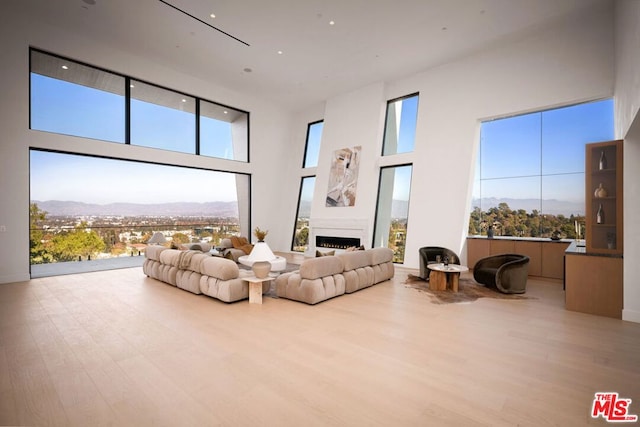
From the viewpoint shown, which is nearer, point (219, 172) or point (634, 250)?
point (634, 250)

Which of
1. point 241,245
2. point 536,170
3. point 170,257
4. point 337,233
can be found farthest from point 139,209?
point 536,170

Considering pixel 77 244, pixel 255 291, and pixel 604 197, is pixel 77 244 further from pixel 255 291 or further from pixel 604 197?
pixel 604 197

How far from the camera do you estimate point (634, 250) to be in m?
3.98

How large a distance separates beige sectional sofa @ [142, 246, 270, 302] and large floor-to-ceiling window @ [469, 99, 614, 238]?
5.91 metres

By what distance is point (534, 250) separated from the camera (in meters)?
6.74

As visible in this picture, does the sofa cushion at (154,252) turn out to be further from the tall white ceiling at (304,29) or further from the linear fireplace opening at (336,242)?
the linear fireplace opening at (336,242)

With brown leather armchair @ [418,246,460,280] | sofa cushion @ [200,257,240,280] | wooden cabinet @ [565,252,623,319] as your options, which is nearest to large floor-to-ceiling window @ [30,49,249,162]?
sofa cushion @ [200,257,240,280]

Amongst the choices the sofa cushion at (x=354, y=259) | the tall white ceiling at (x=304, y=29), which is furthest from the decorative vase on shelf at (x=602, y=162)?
the sofa cushion at (x=354, y=259)

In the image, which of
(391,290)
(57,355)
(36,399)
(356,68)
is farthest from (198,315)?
(356,68)

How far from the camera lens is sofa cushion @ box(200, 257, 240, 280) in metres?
4.71

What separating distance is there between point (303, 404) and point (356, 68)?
809cm

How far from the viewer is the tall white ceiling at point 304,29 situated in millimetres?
5801

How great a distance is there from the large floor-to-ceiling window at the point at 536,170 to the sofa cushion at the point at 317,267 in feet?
15.4

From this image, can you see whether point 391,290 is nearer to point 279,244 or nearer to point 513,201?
point 513,201
